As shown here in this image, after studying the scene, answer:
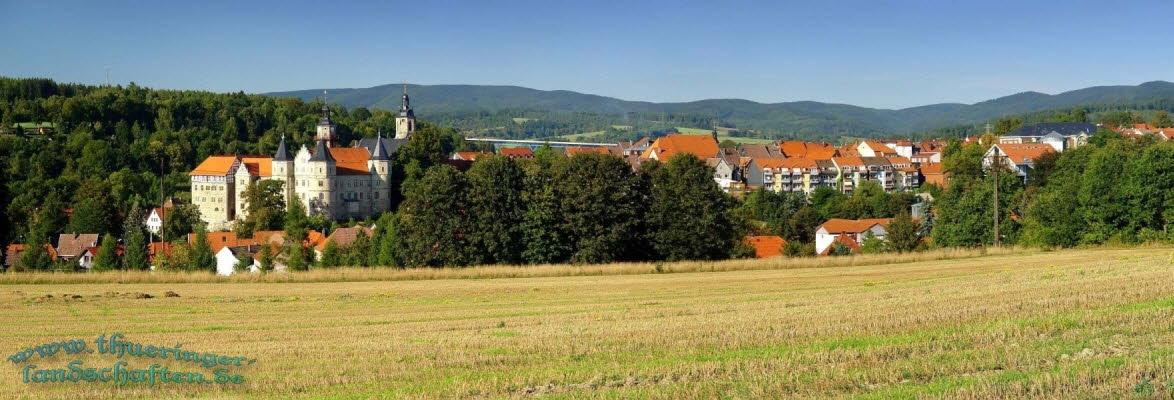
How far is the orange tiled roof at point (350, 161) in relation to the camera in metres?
119

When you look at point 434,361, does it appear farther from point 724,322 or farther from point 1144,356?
point 1144,356

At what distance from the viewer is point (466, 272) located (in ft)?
124

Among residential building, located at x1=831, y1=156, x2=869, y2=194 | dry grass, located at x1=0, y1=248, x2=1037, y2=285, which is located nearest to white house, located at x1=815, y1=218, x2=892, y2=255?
dry grass, located at x1=0, y1=248, x2=1037, y2=285

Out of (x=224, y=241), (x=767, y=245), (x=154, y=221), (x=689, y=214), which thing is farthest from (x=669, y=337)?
(x=154, y=221)

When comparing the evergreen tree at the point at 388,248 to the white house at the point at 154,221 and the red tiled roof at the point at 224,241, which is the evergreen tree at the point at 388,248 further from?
the white house at the point at 154,221

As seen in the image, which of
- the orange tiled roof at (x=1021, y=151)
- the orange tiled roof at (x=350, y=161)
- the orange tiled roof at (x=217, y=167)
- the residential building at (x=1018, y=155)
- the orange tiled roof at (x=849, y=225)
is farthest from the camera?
the orange tiled roof at (x=1021, y=151)

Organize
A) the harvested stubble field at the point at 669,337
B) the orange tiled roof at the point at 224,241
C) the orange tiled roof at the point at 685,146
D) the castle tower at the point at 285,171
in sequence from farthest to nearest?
the orange tiled roof at the point at 685,146 < the castle tower at the point at 285,171 < the orange tiled roof at the point at 224,241 < the harvested stubble field at the point at 669,337

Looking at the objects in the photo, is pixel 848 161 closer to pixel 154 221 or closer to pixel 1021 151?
pixel 1021 151

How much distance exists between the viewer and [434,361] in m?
15.4

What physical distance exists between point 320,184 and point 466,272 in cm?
8055

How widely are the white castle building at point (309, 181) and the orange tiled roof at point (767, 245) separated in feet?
181

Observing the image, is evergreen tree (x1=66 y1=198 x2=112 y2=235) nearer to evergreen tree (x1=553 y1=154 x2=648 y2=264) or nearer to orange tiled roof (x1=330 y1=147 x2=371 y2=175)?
orange tiled roof (x1=330 y1=147 x2=371 y2=175)

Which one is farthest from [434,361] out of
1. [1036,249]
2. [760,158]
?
[760,158]

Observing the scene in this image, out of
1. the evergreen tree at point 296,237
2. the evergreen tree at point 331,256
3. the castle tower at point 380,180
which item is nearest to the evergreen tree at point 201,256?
the evergreen tree at point 296,237
